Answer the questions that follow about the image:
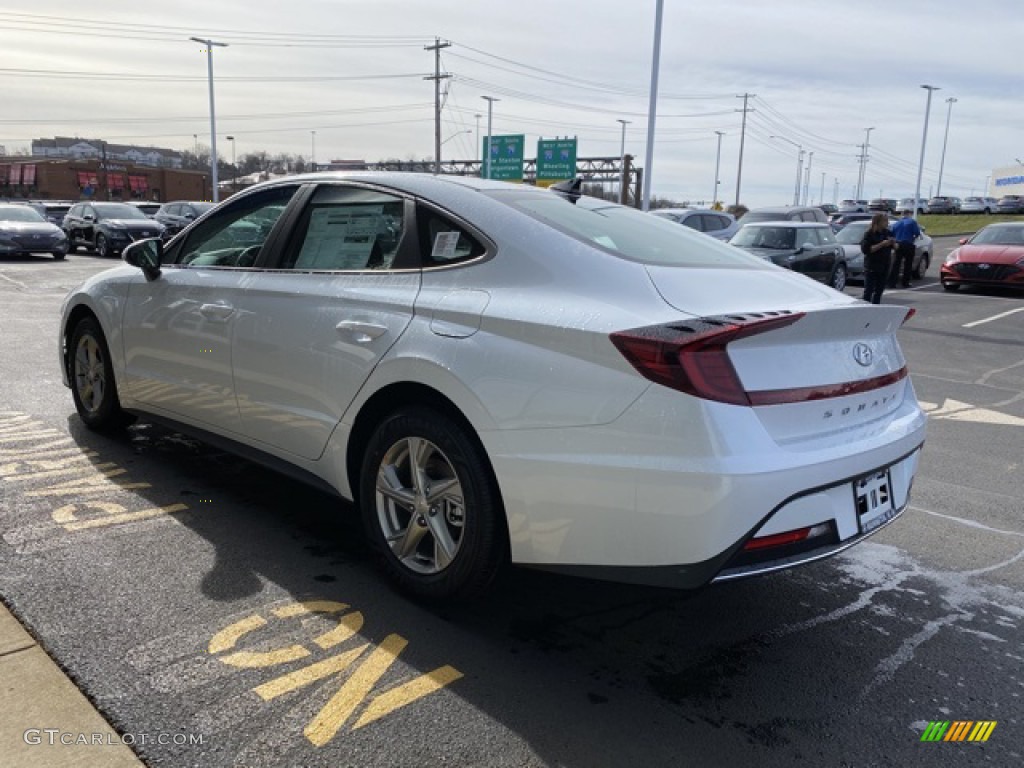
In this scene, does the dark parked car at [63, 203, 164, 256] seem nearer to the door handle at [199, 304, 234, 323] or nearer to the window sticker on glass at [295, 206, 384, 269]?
the door handle at [199, 304, 234, 323]

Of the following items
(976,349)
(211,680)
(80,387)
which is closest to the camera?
(211,680)

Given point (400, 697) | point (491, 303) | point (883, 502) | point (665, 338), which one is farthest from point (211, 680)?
point (883, 502)

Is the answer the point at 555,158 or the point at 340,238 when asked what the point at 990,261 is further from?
the point at 555,158

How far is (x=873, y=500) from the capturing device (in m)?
2.91

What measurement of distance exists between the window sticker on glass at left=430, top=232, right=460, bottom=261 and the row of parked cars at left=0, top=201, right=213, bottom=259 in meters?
18.1

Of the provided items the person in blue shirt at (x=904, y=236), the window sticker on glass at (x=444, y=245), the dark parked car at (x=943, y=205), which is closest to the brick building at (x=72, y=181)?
the dark parked car at (x=943, y=205)

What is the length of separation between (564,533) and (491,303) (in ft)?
2.85

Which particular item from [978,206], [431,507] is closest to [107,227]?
[431,507]

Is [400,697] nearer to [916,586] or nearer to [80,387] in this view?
[916,586]

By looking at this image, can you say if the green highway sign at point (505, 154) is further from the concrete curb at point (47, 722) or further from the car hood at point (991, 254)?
the concrete curb at point (47, 722)

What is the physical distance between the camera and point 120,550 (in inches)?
143

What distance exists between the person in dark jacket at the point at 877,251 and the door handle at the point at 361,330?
1150 cm

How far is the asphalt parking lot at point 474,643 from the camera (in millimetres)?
2447

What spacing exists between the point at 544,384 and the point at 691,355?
0.50m
